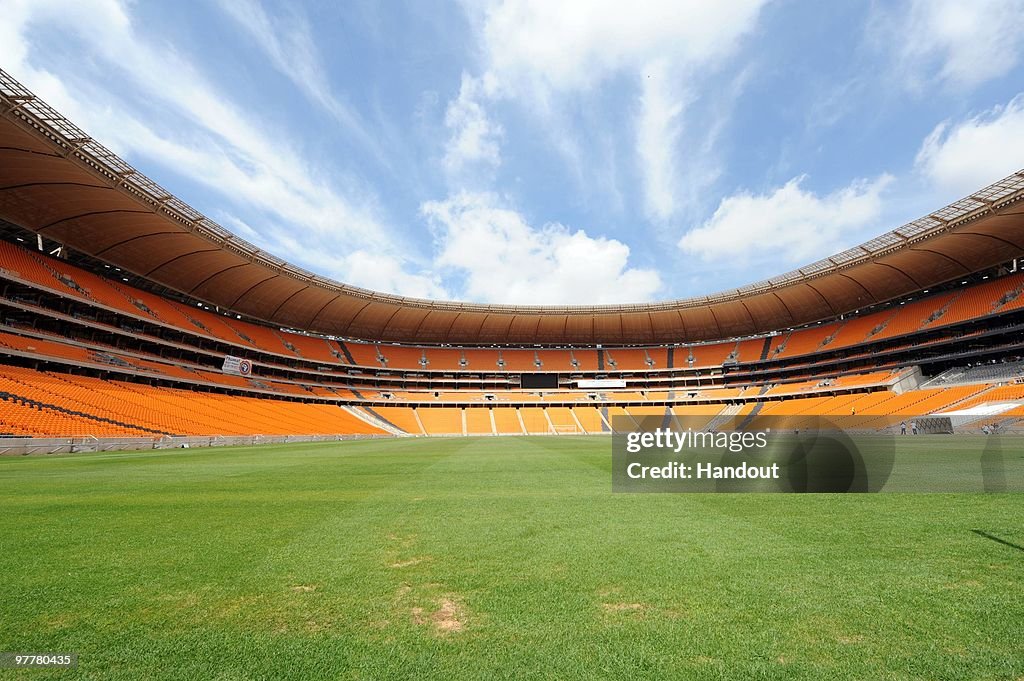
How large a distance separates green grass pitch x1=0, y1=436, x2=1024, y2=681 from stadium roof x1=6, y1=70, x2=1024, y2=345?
87.9 feet

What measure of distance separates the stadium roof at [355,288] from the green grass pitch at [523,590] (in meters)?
26.8

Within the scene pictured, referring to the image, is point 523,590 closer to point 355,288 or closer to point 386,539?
point 386,539

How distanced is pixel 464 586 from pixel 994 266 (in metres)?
55.6

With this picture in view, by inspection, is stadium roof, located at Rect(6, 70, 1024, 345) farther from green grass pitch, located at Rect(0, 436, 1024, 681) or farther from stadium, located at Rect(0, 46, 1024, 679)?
green grass pitch, located at Rect(0, 436, 1024, 681)

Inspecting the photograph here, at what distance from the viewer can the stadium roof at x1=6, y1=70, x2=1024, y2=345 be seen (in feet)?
78.8

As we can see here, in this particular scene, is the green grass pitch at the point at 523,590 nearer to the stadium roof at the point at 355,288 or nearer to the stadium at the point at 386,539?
the stadium at the point at 386,539

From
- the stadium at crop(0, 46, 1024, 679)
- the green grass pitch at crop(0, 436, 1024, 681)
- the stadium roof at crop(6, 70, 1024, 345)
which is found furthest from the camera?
the stadium roof at crop(6, 70, 1024, 345)

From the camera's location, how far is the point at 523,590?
295cm

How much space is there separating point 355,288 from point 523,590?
4729 centimetres

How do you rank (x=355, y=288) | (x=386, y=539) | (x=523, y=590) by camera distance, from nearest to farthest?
(x=523, y=590)
(x=386, y=539)
(x=355, y=288)

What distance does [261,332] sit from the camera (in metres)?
48.9

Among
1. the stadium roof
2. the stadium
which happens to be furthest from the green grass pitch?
the stadium roof

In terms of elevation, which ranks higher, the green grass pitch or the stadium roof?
the stadium roof

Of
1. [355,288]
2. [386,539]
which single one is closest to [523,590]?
[386,539]
